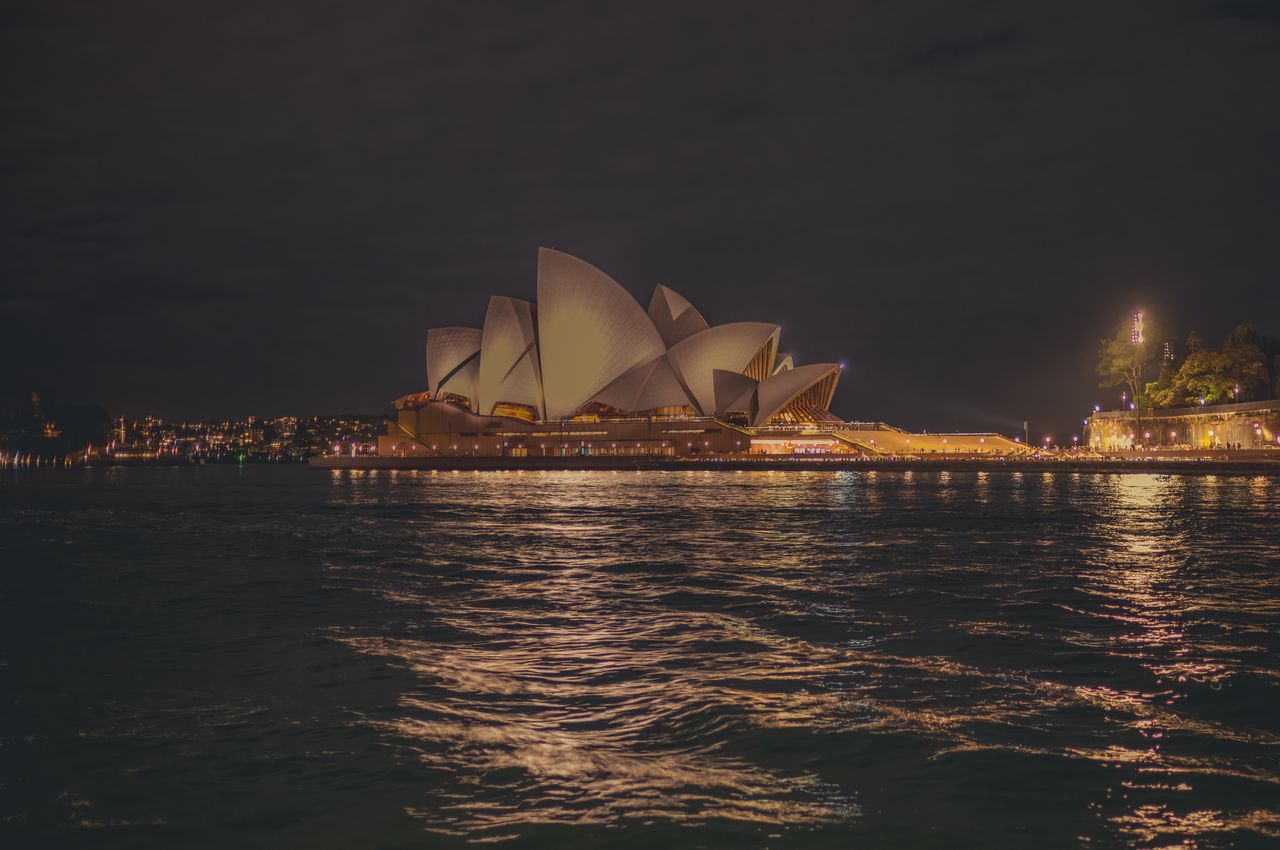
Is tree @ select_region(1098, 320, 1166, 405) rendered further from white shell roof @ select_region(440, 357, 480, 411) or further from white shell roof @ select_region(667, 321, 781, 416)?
white shell roof @ select_region(440, 357, 480, 411)

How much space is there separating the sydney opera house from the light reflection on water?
63.3 m

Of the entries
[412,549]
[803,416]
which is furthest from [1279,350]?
[412,549]

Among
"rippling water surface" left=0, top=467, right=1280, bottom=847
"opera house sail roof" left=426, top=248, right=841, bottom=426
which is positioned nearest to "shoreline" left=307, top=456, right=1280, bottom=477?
"opera house sail roof" left=426, top=248, right=841, bottom=426

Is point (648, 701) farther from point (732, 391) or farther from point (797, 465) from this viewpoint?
point (732, 391)

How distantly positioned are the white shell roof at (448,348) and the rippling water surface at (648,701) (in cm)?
7972

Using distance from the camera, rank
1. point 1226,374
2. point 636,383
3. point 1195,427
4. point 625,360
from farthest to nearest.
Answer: point 636,383 < point 625,360 < point 1195,427 < point 1226,374

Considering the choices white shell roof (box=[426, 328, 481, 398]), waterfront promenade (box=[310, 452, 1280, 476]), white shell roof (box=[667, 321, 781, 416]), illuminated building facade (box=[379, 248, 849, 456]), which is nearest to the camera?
waterfront promenade (box=[310, 452, 1280, 476])

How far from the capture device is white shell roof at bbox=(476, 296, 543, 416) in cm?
8694

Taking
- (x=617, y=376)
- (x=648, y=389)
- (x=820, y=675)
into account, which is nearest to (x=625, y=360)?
(x=617, y=376)

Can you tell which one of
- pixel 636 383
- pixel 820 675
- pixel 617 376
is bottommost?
pixel 820 675

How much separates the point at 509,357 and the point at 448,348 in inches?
404

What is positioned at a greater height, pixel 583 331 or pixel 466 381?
pixel 583 331

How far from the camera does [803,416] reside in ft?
295

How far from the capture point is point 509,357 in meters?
89.2
